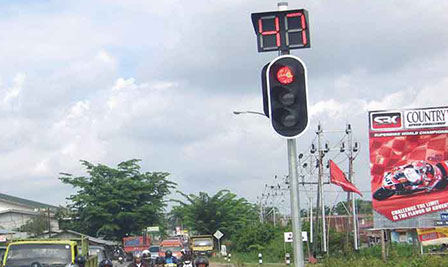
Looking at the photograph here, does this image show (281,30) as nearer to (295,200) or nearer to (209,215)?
(295,200)

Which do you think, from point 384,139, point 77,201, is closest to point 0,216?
point 77,201

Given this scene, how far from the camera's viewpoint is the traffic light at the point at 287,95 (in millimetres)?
7848

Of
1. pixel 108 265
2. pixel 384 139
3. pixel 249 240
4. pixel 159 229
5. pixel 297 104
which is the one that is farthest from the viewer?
pixel 159 229

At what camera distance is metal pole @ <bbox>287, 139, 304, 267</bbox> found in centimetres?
786

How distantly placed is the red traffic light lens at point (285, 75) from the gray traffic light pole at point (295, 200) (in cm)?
18

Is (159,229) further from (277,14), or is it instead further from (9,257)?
(277,14)

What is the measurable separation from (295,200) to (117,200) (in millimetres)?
67075

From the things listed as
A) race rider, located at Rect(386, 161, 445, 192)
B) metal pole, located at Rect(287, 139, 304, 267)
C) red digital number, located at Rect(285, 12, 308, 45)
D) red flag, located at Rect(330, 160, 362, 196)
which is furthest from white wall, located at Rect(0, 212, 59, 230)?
red digital number, located at Rect(285, 12, 308, 45)

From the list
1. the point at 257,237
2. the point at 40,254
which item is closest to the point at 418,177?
the point at 40,254

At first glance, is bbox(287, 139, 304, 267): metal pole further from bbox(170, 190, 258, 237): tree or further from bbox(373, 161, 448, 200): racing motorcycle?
bbox(170, 190, 258, 237): tree

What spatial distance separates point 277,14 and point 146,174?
230ft

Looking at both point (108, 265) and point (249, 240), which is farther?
point (249, 240)

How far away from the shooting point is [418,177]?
125ft

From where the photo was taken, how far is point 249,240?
2635 inches
